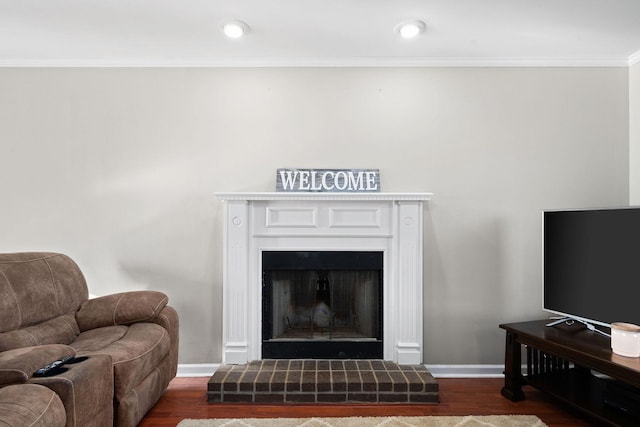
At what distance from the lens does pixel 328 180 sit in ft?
10.1

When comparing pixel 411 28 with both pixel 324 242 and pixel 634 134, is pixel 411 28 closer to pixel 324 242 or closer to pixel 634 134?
pixel 324 242

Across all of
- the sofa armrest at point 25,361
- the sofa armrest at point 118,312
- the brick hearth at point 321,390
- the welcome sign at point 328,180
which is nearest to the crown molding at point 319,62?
the welcome sign at point 328,180

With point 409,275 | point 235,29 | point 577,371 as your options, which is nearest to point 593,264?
point 577,371

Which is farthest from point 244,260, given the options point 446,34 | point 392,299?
point 446,34

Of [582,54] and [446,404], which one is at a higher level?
[582,54]

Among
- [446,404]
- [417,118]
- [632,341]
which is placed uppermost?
[417,118]

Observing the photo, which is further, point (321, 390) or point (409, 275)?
point (409, 275)

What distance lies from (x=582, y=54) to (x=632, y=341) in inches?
85.9

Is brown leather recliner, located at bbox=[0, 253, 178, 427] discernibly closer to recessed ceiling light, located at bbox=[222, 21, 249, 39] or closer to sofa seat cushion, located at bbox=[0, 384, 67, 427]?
sofa seat cushion, located at bbox=[0, 384, 67, 427]

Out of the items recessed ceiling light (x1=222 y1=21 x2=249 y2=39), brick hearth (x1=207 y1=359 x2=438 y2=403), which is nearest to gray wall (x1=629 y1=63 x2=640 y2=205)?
brick hearth (x1=207 y1=359 x2=438 y2=403)

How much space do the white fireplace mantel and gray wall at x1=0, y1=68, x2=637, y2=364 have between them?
19 centimetres

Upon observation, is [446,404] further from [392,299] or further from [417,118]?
[417,118]

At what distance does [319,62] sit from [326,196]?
3.61ft

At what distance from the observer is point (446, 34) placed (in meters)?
2.68
